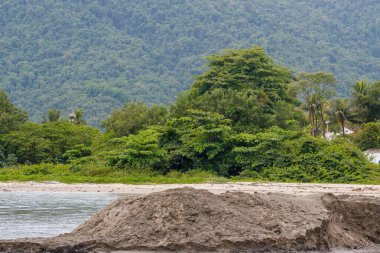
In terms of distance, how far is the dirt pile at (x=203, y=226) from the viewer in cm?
1195

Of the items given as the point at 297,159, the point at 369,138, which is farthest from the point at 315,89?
the point at 297,159

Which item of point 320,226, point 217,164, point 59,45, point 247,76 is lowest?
point 320,226

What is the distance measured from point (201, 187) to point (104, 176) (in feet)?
22.9

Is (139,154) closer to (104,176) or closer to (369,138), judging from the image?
(104,176)

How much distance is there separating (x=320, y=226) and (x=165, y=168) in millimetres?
22756

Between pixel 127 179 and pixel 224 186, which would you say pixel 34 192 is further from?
pixel 224 186

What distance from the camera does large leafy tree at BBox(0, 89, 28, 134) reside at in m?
45.5

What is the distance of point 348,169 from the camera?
3459cm

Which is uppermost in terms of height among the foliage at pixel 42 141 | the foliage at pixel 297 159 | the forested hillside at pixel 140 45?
the forested hillside at pixel 140 45

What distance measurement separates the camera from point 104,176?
35344mm

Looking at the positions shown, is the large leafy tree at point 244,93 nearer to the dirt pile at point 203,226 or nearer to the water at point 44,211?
the water at point 44,211

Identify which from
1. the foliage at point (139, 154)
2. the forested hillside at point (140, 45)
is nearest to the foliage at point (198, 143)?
the foliage at point (139, 154)

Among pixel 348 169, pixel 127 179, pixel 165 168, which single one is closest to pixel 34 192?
pixel 127 179

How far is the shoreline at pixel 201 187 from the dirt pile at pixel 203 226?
564 inches
